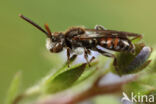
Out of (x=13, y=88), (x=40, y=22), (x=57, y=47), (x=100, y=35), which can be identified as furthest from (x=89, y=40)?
(x=40, y=22)

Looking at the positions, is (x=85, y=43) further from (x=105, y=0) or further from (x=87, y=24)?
(x=105, y=0)

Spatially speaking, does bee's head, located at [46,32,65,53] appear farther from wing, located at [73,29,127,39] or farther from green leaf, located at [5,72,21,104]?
green leaf, located at [5,72,21,104]

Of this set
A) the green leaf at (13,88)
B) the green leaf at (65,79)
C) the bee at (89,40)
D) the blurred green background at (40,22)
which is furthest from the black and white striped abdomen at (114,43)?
the blurred green background at (40,22)

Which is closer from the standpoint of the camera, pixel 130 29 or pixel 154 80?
pixel 154 80

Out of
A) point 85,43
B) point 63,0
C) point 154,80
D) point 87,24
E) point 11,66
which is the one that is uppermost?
point 63,0

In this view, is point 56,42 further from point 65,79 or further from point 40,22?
point 40,22

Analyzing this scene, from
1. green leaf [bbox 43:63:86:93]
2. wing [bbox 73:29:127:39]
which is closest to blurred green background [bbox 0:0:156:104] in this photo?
green leaf [bbox 43:63:86:93]

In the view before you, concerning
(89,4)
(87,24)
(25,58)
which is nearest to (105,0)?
(89,4)
